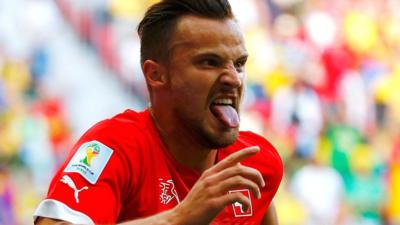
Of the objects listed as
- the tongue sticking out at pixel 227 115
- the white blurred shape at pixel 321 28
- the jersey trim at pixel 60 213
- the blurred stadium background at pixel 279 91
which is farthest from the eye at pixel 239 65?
the white blurred shape at pixel 321 28

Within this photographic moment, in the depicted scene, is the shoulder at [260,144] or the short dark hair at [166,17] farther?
the shoulder at [260,144]

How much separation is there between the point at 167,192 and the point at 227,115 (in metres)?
0.28

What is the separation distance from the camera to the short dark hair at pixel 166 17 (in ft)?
9.23

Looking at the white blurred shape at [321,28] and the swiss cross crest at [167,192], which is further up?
the swiss cross crest at [167,192]

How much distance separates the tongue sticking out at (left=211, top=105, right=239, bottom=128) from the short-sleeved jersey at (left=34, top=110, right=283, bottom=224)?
222 millimetres

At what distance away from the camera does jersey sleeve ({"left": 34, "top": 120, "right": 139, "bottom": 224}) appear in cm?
250

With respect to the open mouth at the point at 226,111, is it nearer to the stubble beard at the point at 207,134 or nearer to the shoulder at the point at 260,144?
the stubble beard at the point at 207,134

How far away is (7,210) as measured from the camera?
7.49 metres

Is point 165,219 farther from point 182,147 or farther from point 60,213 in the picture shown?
point 182,147

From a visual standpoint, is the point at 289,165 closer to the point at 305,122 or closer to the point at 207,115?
the point at 305,122

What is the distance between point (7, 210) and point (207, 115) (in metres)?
5.05

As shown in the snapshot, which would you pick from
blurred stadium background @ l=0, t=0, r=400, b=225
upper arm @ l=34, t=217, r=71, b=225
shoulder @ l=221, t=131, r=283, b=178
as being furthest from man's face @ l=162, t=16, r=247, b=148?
blurred stadium background @ l=0, t=0, r=400, b=225

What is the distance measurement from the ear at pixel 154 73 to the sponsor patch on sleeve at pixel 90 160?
32 cm

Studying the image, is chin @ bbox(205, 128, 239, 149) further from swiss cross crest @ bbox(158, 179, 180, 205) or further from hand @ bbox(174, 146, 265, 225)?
hand @ bbox(174, 146, 265, 225)
